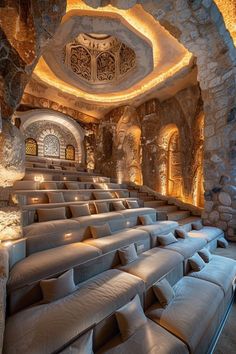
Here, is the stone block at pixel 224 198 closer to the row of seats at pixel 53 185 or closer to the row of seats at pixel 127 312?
the row of seats at pixel 127 312

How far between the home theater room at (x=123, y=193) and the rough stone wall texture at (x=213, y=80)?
0.02m

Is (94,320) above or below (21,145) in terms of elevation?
below

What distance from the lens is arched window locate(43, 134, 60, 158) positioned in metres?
7.96

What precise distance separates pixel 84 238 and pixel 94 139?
268 inches

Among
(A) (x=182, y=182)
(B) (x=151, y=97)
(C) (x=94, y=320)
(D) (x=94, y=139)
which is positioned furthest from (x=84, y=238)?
(D) (x=94, y=139)

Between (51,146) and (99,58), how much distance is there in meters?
4.14

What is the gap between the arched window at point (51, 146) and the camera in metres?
7.96

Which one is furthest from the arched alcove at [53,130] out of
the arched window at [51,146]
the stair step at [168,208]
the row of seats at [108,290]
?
the row of seats at [108,290]

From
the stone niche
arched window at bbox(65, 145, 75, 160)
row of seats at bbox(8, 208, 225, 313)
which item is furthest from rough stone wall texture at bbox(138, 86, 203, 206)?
arched window at bbox(65, 145, 75, 160)

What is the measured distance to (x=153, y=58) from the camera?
486cm

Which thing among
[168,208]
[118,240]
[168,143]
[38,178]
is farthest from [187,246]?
[168,143]

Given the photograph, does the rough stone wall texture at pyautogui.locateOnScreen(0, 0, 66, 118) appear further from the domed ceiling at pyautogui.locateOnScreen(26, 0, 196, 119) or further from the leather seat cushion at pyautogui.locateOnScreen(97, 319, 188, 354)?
the leather seat cushion at pyautogui.locateOnScreen(97, 319, 188, 354)

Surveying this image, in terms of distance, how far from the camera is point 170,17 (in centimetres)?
343

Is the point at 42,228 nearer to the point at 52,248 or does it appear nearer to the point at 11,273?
the point at 52,248
